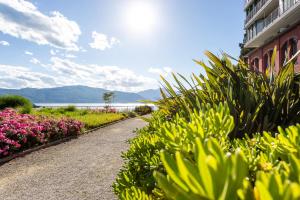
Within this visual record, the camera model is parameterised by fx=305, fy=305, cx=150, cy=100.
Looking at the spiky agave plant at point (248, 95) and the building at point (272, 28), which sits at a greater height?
the building at point (272, 28)

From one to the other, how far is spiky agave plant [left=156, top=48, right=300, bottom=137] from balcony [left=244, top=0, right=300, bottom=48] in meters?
21.7

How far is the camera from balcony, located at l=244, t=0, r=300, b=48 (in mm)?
23395

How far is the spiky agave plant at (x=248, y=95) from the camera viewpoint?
98.3 inches

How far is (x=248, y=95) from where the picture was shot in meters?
2.56

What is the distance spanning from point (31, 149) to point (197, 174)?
11.4 m

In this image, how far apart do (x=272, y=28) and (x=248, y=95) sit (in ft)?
93.1

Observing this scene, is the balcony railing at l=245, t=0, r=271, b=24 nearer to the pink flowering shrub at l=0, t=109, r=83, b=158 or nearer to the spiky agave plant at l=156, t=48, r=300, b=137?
the pink flowering shrub at l=0, t=109, r=83, b=158

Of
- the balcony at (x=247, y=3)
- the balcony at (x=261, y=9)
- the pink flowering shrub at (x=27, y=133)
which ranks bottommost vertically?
the pink flowering shrub at (x=27, y=133)

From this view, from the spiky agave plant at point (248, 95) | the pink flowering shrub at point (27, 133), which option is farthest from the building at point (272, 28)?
the spiky agave plant at point (248, 95)

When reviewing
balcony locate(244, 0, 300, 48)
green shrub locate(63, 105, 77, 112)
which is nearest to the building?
balcony locate(244, 0, 300, 48)

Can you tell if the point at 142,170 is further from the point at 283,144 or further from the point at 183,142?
the point at 283,144

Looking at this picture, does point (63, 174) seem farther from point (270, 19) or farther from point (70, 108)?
point (270, 19)

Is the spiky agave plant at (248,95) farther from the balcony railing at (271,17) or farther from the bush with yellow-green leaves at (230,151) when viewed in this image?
the balcony railing at (271,17)

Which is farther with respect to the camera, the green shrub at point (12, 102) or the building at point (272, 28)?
the green shrub at point (12, 102)
